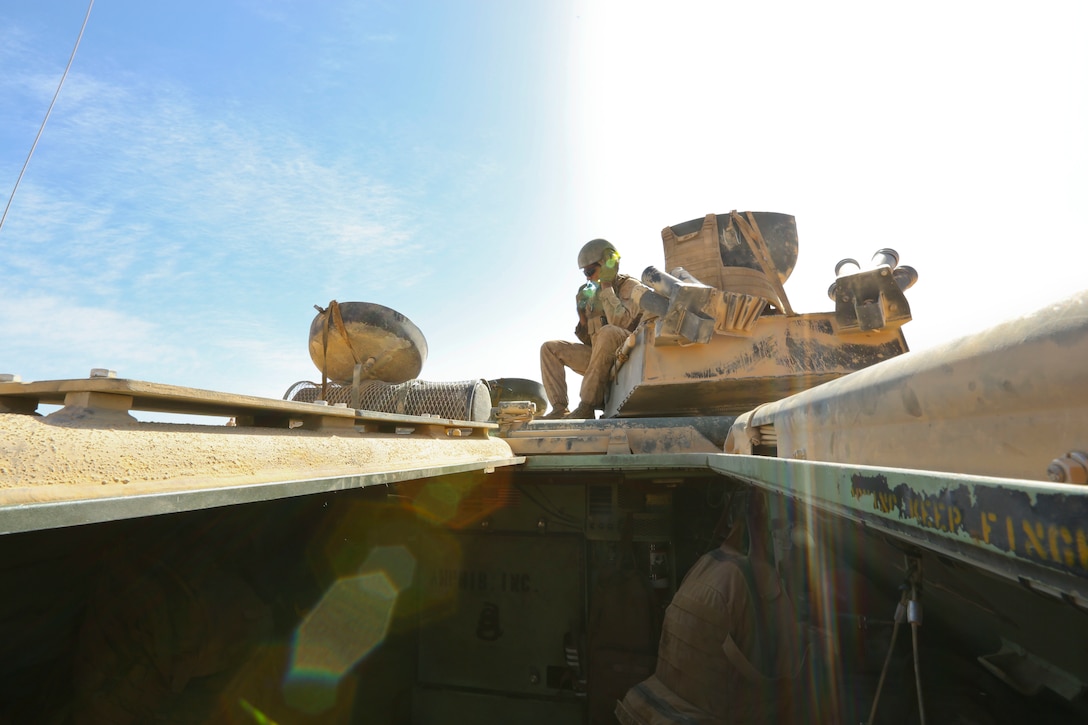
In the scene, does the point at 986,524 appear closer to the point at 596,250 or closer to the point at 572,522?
the point at 572,522

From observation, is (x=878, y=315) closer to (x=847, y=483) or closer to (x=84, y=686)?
(x=847, y=483)

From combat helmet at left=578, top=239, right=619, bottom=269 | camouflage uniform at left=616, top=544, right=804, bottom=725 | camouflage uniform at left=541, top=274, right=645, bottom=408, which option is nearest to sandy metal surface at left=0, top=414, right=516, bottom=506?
camouflage uniform at left=616, top=544, right=804, bottom=725

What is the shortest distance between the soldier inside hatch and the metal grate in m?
1.02

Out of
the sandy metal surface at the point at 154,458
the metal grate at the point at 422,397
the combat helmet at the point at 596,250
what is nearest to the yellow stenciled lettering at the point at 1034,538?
the sandy metal surface at the point at 154,458

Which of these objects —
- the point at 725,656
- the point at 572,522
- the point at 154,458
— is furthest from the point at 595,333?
the point at 154,458

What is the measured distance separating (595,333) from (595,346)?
857 millimetres

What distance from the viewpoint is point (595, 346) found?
5258 mm

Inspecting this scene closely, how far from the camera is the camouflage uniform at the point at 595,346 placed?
522cm

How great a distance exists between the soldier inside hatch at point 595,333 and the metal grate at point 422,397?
102 centimetres

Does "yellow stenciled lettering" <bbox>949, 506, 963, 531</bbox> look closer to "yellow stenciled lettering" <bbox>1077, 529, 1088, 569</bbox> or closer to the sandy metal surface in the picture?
"yellow stenciled lettering" <bbox>1077, 529, 1088, 569</bbox>

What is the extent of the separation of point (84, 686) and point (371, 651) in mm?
1699

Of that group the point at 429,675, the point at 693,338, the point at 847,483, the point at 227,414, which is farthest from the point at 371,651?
the point at 847,483

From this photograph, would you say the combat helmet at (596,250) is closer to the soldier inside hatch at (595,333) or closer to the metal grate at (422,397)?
the soldier inside hatch at (595,333)

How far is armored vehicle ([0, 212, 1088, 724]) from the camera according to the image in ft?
3.25
